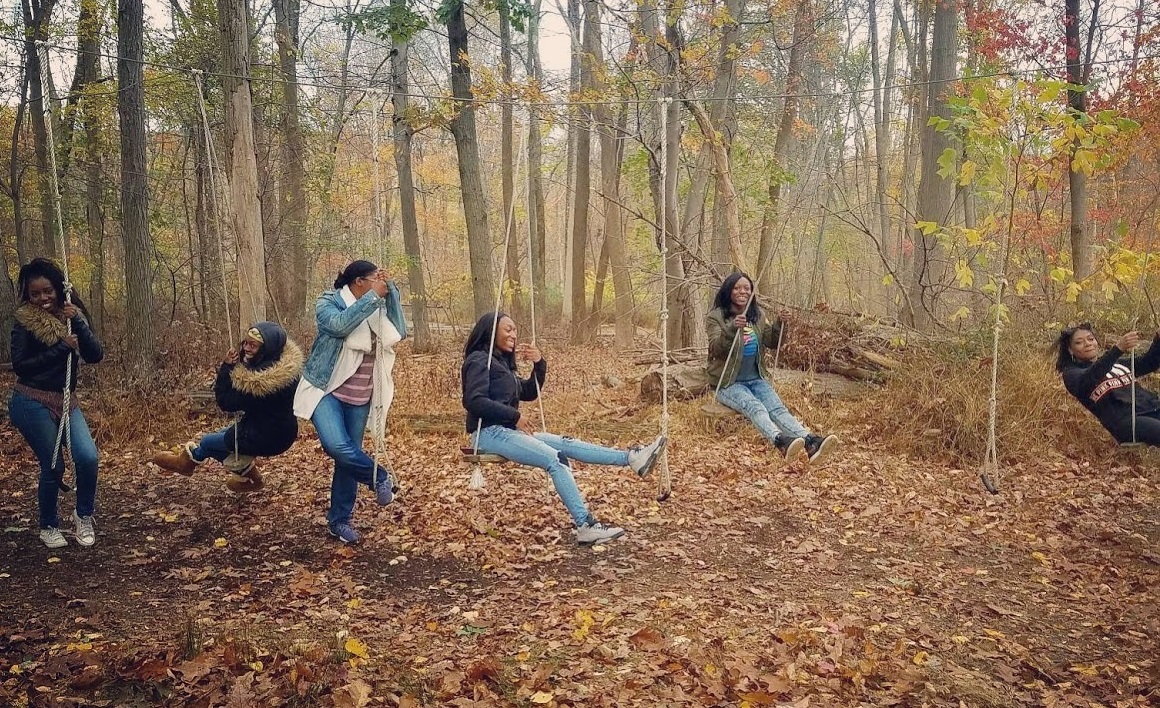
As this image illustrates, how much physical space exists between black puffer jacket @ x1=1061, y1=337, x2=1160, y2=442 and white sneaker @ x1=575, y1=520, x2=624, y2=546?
388 cm

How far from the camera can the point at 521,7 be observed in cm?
1118

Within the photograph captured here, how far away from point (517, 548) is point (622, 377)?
7056 mm

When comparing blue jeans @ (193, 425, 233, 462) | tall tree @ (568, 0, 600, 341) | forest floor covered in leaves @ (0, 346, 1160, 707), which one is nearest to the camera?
forest floor covered in leaves @ (0, 346, 1160, 707)

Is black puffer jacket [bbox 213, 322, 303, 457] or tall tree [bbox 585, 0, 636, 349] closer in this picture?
black puffer jacket [bbox 213, 322, 303, 457]

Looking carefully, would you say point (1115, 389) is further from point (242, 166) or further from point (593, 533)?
point (242, 166)

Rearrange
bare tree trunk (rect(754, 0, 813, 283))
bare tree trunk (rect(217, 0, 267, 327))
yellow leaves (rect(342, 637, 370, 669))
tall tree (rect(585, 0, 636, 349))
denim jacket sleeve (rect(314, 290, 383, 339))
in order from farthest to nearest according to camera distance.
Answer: tall tree (rect(585, 0, 636, 349))
bare tree trunk (rect(754, 0, 813, 283))
bare tree trunk (rect(217, 0, 267, 327))
denim jacket sleeve (rect(314, 290, 383, 339))
yellow leaves (rect(342, 637, 370, 669))

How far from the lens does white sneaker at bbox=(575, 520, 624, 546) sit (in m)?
5.61

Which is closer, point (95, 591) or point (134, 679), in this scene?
point (134, 679)

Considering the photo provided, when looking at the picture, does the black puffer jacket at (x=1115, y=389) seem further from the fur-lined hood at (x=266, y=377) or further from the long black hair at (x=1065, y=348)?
the fur-lined hood at (x=266, y=377)

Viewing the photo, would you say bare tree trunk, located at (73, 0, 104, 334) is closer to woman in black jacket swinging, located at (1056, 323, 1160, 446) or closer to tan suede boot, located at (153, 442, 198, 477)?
tan suede boot, located at (153, 442, 198, 477)

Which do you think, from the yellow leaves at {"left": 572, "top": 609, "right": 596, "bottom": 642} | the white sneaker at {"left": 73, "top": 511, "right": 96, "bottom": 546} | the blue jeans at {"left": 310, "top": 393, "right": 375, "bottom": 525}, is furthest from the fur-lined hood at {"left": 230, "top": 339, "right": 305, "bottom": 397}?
the yellow leaves at {"left": 572, "top": 609, "right": 596, "bottom": 642}

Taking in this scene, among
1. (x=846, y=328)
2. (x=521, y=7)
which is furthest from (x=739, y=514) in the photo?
(x=521, y=7)

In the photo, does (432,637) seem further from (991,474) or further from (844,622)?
(991,474)

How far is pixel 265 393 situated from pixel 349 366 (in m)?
0.69
